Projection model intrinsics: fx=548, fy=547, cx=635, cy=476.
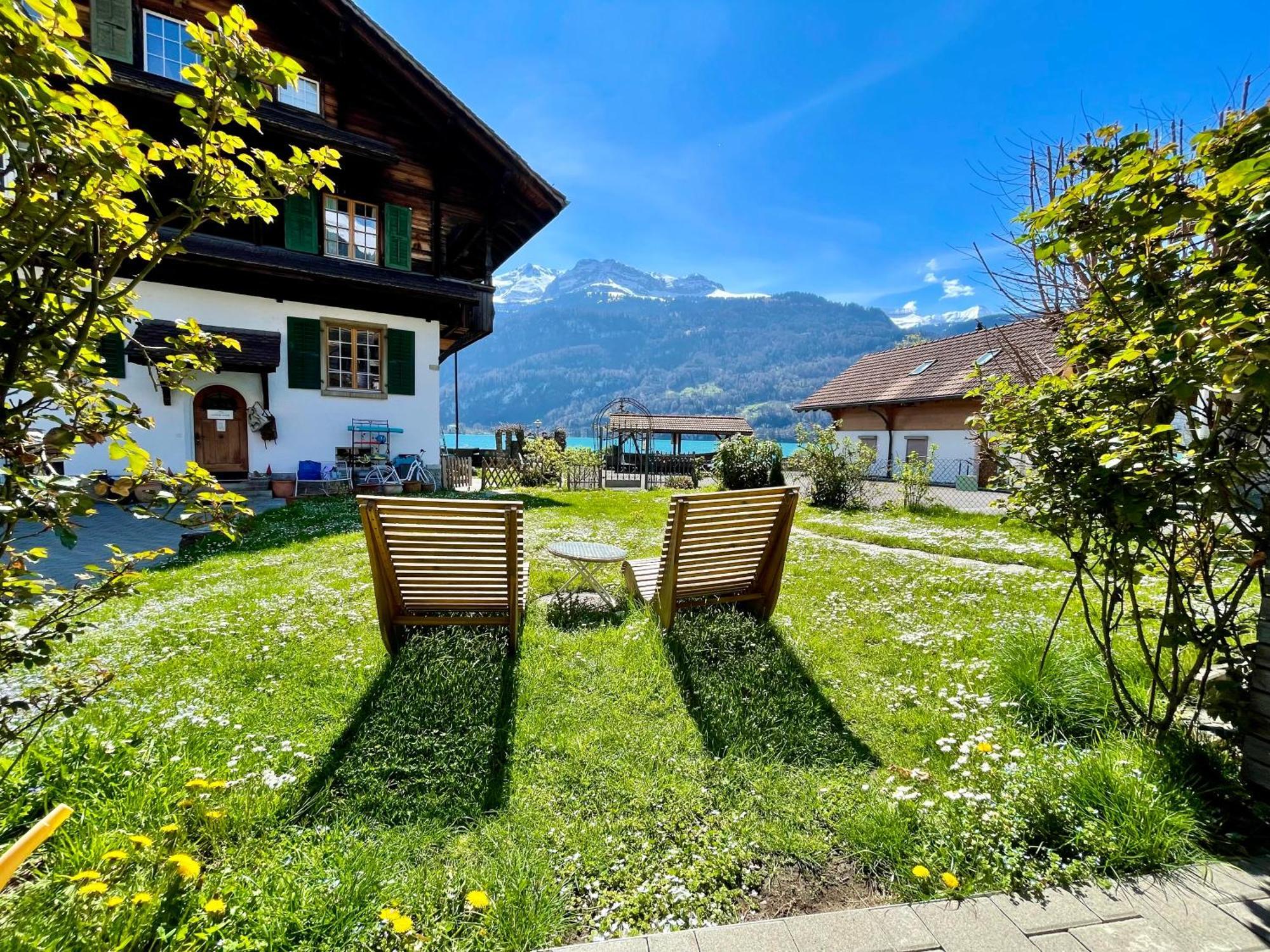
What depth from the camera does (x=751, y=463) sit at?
13.9 meters

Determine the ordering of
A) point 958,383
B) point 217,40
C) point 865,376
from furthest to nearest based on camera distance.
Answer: point 865,376
point 958,383
point 217,40

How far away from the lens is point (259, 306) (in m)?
11.8

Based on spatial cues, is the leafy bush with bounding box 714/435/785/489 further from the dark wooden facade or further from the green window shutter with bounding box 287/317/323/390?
the green window shutter with bounding box 287/317/323/390

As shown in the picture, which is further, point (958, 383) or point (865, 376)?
point (865, 376)

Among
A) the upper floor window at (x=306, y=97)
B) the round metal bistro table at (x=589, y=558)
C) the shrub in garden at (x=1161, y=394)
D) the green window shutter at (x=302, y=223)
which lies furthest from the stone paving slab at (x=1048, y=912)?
the upper floor window at (x=306, y=97)

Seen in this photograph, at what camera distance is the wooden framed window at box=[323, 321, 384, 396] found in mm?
12727

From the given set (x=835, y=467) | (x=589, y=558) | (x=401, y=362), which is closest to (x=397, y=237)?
(x=401, y=362)

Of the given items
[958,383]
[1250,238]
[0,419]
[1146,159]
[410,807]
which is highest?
[958,383]

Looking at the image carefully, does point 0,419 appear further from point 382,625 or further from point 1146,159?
point 1146,159

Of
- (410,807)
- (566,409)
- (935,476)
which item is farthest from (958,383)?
(566,409)

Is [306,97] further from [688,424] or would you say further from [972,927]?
[688,424]

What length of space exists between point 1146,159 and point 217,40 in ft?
9.34

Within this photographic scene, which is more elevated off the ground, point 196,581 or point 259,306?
point 259,306

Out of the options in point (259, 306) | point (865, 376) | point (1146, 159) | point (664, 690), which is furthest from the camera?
point (865, 376)
